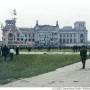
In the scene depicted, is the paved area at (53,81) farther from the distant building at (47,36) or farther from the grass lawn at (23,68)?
the distant building at (47,36)

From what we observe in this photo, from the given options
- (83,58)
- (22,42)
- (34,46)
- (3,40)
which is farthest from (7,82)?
(22,42)

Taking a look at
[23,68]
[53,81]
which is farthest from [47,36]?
[53,81]

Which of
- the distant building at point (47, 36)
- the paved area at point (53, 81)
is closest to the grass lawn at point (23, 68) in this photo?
the paved area at point (53, 81)

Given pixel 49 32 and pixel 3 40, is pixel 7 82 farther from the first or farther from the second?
pixel 49 32

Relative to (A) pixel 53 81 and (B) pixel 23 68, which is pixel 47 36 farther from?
(A) pixel 53 81

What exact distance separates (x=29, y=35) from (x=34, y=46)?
64.0 feet

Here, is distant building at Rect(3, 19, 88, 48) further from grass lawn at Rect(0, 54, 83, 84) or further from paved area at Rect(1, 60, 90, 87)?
paved area at Rect(1, 60, 90, 87)

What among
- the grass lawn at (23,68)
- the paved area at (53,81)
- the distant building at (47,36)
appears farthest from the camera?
A: the distant building at (47,36)

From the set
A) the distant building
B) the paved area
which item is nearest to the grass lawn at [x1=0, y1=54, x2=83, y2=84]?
the paved area

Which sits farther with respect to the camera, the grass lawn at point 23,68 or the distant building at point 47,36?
the distant building at point 47,36

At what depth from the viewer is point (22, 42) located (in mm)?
79188

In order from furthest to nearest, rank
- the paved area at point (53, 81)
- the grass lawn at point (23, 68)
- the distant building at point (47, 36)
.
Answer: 1. the distant building at point (47, 36)
2. the grass lawn at point (23, 68)
3. the paved area at point (53, 81)

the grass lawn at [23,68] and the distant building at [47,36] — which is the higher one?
the distant building at [47,36]

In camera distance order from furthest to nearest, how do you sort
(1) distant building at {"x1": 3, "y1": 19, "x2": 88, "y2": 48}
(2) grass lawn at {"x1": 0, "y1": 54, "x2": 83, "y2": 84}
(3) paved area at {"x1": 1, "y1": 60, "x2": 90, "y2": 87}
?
(1) distant building at {"x1": 3, "y1": 19, "x2": 88, "y2": 48} → (2) grass lawn at {"x1": 0, "y1": 54, "x2": 83, "y2": 84} → (3) paved area at {"x1": 1, "y1": 60, "x2": 90, "y2": 87}
